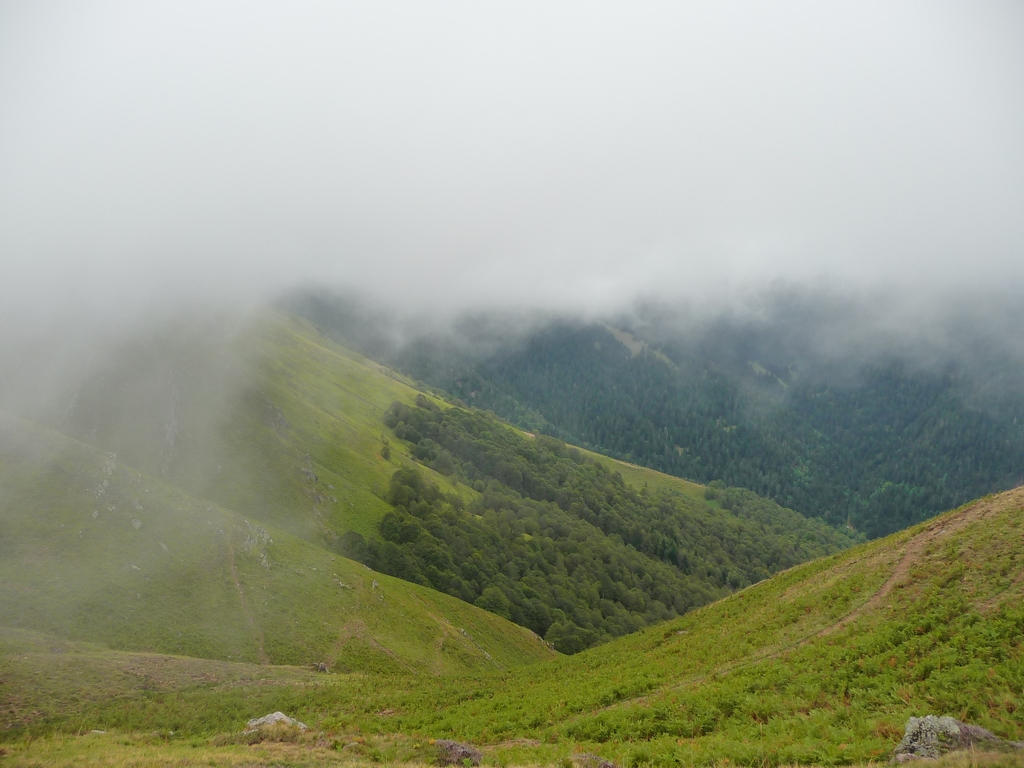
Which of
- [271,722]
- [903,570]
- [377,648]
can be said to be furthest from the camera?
[377,648]

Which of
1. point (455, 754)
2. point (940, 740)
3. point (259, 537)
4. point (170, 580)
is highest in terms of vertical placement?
point (940, 740)

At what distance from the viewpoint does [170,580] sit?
61.8 metres

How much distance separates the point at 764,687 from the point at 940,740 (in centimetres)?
1030

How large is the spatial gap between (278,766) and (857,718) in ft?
74.9

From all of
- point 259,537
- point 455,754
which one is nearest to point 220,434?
point 259,537

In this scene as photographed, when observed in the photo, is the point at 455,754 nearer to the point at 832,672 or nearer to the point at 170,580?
the point at 832,672

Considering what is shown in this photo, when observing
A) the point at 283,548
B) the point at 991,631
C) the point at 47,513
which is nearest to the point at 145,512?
the point at 47,513

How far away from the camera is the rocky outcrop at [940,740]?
15641mm

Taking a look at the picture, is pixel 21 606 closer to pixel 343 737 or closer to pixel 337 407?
pixel 343 737

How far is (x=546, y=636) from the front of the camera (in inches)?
4978

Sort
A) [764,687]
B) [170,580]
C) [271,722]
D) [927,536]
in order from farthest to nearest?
[170,580]
[927,536]
[271,722]
[764,687]

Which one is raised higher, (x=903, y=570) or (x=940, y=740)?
(x=903, y=570)

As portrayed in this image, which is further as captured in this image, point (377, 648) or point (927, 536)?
point (377, 648)

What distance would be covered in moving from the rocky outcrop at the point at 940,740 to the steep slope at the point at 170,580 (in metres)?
56.9
